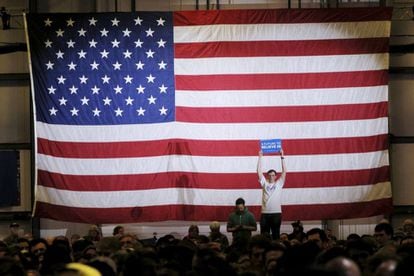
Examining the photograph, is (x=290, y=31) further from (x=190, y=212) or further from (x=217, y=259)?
(x=217, y=259)

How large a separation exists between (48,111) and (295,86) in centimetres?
482

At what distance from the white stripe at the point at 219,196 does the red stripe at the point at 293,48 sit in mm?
2614

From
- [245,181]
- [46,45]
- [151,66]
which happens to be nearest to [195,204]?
[245,181]

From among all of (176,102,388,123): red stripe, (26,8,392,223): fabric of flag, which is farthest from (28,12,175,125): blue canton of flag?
(176,102,388,123): red stripe

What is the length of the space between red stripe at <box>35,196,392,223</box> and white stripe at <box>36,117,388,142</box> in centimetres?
133

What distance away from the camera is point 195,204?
21.9 meters

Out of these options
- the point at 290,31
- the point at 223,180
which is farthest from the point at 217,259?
the point at 290,31

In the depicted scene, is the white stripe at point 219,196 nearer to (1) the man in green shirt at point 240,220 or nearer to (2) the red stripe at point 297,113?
(2) the red stripe at point 297,113

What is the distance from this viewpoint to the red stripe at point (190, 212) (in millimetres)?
21812

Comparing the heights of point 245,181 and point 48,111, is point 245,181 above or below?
below

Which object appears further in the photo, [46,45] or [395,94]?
[395,94]

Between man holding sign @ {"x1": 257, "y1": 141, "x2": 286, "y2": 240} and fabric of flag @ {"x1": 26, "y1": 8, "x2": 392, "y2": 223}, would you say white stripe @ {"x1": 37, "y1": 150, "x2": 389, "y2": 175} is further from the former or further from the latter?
man holding sign @ {"x1": 257, "y1": 141, "x2": 286, "y2": 240}

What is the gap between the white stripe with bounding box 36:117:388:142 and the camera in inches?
859

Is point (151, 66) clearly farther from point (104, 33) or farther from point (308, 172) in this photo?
point (308, 172)
